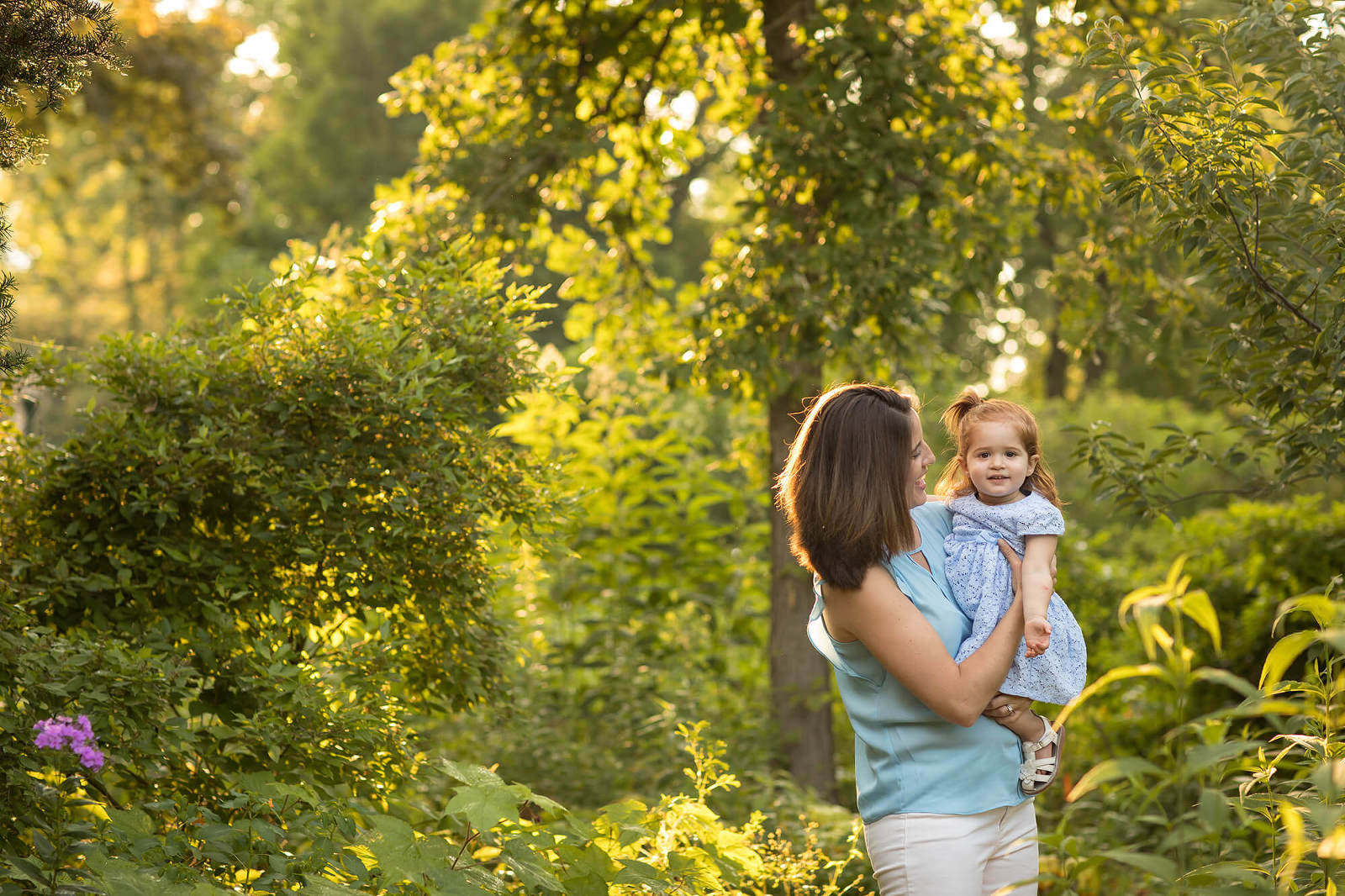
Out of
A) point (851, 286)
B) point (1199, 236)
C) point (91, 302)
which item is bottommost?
point (1199, 236)

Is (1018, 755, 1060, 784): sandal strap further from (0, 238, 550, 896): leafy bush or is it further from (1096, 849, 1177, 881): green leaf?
(0, 238, 550, 896): leafy bush

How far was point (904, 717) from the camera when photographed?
7.12 feet

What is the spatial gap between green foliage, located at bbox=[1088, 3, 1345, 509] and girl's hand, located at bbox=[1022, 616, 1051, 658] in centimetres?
112

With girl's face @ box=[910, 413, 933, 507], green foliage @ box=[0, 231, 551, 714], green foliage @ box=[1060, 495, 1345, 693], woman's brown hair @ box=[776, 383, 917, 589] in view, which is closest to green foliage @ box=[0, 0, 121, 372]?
green foliage @ box=[0, 231, 551, 714]

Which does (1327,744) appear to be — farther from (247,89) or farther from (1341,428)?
(247,89)

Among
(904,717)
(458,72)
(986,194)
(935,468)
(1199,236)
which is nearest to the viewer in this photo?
(904,717)

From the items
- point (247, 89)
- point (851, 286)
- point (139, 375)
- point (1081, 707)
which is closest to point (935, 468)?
point (1081, 707)

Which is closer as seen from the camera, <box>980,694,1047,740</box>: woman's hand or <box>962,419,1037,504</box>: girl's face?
<box>980,694,1047,740</box>: woman's hand

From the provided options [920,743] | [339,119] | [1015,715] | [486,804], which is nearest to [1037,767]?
[1015,715]

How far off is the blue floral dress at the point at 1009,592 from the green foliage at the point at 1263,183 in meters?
0.95

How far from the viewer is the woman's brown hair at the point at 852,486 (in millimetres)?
2090

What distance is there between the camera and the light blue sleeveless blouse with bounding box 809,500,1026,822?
2.13 metres

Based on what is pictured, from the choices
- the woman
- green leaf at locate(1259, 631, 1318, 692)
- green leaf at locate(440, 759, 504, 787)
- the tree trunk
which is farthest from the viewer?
the tree trunk

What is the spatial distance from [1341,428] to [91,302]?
33.3 m
